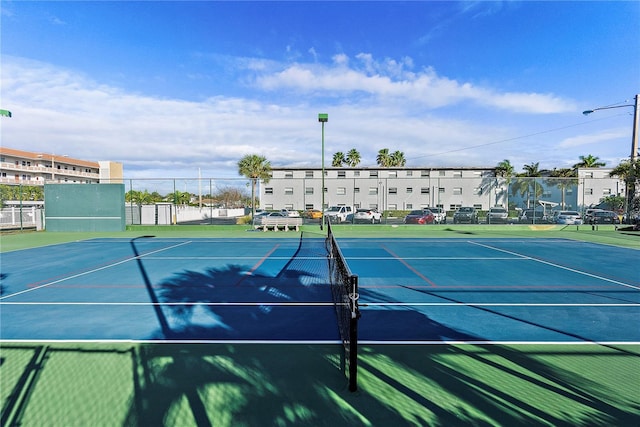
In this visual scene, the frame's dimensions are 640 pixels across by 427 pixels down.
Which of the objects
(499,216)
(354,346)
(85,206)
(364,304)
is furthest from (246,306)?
(499,216)

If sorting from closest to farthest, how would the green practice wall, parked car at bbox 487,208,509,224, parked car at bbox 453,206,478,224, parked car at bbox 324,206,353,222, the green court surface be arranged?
1. the green court surface
2. the green practice wall
3. parked car at bbox 487,208,509,224
4. parked car at bbox 453,206,478,224
5. parked car at bbox 324,206,353,222

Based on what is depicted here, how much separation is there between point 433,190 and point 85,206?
29.6 metres

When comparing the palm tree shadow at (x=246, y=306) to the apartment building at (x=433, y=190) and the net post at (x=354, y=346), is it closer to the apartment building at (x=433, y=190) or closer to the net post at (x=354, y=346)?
the net post at (x=354, y=346)

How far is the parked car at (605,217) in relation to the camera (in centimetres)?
2633

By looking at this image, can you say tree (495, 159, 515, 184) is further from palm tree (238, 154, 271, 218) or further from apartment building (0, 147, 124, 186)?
apartment building (0, 147, 124, 186)

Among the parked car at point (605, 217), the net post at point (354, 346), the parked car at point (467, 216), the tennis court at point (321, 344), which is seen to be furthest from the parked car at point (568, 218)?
the net post at point (354, 346)

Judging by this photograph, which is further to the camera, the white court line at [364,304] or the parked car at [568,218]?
the parked car at [568,218]

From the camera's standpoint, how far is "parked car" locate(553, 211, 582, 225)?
987 inches

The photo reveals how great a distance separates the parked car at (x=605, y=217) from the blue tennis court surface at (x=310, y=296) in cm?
1526

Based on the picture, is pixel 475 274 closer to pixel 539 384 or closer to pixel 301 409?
pixel 539 384

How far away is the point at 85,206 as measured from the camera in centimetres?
2355

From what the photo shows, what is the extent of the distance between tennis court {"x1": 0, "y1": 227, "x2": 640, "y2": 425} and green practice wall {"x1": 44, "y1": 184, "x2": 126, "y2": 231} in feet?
44.1

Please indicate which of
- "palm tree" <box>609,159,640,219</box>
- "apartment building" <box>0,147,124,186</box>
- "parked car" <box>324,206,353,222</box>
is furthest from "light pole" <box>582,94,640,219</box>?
"apartment building" <box>0,147,124,186</box>

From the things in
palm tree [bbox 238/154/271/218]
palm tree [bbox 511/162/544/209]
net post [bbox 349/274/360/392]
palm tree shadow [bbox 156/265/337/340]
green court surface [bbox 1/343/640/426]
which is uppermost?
palm tree [bbox 238/154/271/218]
